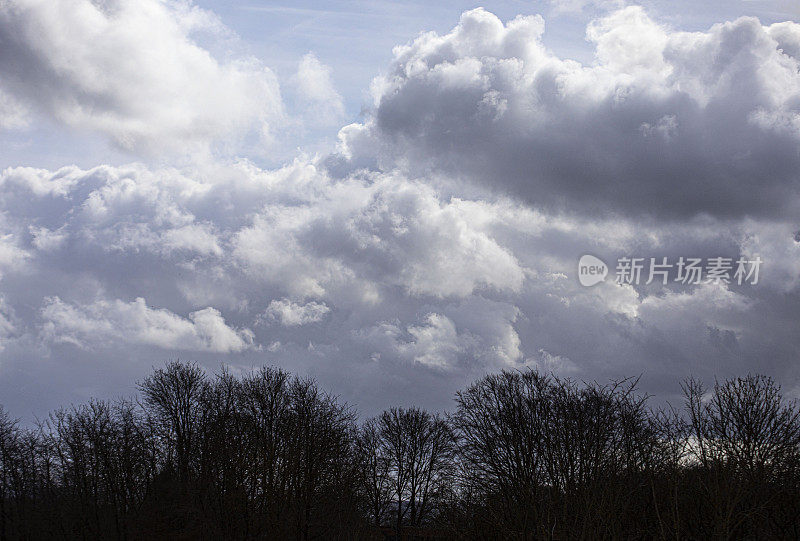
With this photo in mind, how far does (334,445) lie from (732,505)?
1623 inches

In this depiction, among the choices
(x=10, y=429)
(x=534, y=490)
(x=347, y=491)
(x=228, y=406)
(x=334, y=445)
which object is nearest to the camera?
(x=534, y=490)

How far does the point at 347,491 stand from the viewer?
52.3 m

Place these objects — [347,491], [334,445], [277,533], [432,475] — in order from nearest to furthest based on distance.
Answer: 1. [277,533]
2. [347,491]
3. [334,445]
4. [432,475]

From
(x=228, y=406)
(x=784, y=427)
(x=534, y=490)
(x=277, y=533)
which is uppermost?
(x=228, y=406)

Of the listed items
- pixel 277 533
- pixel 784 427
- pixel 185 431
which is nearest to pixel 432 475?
pixel 185 431

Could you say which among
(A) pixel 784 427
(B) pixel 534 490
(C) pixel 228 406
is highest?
(C) pixel 228 406

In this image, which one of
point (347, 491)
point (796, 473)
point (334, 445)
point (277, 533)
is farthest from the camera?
point (334, 445)

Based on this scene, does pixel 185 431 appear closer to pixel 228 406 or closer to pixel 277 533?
pixel 228 406

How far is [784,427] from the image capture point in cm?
3712

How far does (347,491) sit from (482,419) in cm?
1223

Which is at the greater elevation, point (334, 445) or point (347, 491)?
point (334, 445)

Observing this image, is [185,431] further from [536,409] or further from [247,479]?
[536,409]

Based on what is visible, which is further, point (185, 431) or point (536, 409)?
point (185, 431)

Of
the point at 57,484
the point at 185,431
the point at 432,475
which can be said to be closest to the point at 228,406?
the point at 185,431
